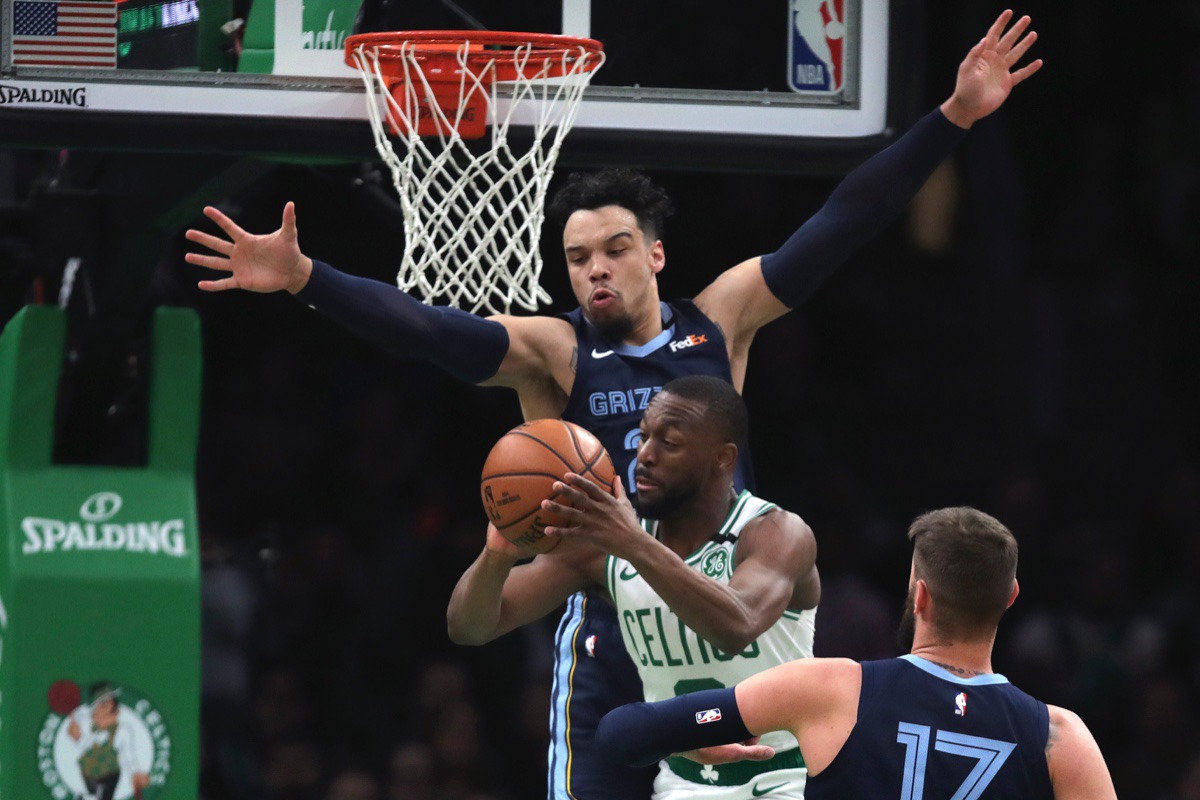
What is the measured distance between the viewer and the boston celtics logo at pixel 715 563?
4.60 m

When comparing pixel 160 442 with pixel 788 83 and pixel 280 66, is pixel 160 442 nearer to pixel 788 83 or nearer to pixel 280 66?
pixel 280 66

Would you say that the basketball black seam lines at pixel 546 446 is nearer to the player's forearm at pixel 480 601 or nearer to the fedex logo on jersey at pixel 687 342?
the player's forearm at pixel 480 601

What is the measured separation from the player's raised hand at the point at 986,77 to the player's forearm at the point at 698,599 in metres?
1.64

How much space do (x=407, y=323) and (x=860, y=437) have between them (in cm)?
529

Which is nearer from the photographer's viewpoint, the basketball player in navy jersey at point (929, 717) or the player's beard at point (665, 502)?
the basketball player in navy jersey at point (929, 717)

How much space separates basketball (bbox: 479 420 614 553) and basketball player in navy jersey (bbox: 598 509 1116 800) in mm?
860

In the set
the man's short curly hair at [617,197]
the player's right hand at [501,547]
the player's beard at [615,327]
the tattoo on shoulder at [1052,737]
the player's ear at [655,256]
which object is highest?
the man's short curly hair at [617,197]

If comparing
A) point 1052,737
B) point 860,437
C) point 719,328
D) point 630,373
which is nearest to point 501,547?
point 630,373

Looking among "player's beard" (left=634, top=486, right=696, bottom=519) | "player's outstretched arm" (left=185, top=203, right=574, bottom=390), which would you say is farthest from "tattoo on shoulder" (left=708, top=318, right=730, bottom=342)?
"player's beard" (left=634, top=486, right=696, bottom=519)

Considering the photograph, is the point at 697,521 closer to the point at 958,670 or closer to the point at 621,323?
the point at 621,323

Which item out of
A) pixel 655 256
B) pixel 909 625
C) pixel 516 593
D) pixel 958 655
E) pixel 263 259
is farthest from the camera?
pixel 655 256

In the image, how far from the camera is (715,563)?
4621 mm

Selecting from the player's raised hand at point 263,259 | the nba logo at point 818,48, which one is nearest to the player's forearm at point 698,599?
the player's raised hand at point 263,259

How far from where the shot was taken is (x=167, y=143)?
508cm
